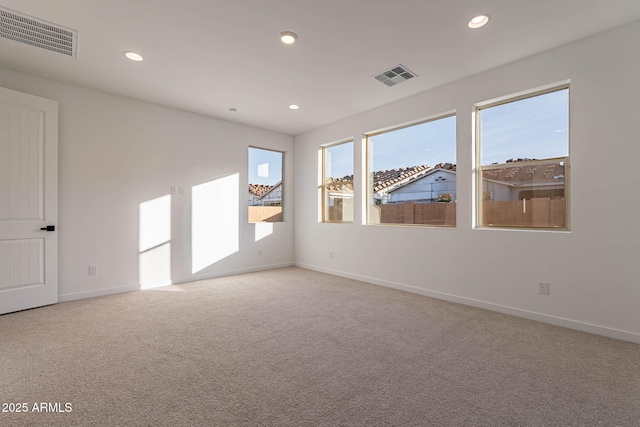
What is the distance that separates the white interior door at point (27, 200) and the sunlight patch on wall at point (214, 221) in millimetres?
1779

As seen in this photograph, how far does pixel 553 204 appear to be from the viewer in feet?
10.3

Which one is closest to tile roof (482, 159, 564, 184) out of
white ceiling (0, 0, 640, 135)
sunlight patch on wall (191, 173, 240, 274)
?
white ceiling (0, 0, 640, 135)

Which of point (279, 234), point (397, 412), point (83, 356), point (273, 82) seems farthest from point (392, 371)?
point (279, 234)

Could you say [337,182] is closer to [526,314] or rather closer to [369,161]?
[369,161]

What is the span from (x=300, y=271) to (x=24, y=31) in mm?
4797

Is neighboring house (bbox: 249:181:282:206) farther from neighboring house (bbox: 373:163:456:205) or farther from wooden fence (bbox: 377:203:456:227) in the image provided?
wooden fence (bbox: 377:203:456:227)

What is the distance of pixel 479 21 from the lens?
2.61 m

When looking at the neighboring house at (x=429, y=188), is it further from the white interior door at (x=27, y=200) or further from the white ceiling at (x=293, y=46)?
the white interior door at (x=27, y=200)

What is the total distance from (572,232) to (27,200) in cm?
606

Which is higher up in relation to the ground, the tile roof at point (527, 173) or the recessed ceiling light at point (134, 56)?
the recessed ceiling light at point (134, 56)

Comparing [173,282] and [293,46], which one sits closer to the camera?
[293,46]

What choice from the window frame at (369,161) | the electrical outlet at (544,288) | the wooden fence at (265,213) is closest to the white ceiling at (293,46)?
the window frame at (369,161)

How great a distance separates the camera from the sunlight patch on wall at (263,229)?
19.0 ft

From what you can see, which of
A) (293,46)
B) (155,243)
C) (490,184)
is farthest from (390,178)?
(155,243)
